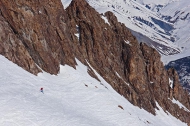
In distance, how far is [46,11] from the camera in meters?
61.0

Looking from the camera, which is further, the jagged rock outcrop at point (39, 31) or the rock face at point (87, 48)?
the rock face at point (87, 48)

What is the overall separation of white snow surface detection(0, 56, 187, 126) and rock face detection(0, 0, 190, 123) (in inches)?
119

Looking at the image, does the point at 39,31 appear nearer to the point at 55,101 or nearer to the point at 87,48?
the point at 55,101

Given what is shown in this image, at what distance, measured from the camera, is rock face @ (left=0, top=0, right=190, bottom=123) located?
163ft

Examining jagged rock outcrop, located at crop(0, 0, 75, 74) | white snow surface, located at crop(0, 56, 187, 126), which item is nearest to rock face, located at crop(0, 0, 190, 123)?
jagged rock outcrop, located at crop(0, 0, 75, 74)

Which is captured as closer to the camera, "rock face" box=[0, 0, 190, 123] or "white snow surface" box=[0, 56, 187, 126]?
"white snow surface" box=[0, 56, 187, 126]

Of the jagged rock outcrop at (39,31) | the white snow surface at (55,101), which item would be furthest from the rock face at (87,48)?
the white snow surface at (55,101)

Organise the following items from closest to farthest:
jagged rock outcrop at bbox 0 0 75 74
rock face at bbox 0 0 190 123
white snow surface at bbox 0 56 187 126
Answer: white snow surface at bbox 0 56 187 126, jagged rock outcrop at bbox 0 0 75 74, rock face at bbox 0 0 190 123

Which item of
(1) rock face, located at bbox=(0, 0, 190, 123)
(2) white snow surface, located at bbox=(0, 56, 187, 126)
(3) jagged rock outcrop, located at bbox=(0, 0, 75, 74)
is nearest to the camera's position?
(2) white snow surface, located at bbox=(0, 56, 187, 126)

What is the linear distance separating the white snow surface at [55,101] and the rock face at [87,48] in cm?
303

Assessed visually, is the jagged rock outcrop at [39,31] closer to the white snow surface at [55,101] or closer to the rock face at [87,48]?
the rock face at [87,48]

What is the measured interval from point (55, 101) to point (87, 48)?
3891 centimetres

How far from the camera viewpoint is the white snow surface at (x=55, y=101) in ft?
110

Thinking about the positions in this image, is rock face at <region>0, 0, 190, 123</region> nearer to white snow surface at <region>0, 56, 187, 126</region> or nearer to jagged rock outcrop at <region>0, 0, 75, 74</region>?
jagged rock outcrop at <region>0, 0, 75, 74</region>
